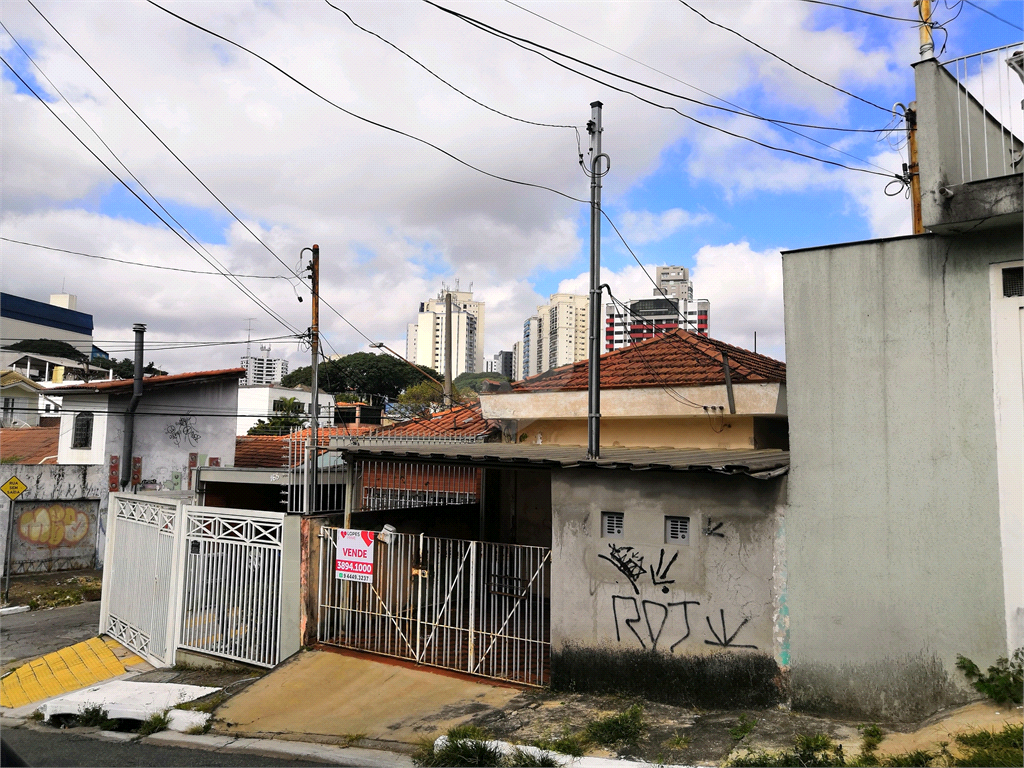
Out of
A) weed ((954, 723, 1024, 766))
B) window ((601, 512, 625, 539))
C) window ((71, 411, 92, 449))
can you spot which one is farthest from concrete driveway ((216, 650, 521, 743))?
window ((71, 411, 92, 449))

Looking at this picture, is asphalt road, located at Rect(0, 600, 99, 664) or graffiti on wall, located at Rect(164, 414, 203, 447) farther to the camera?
graffiti on wall, located at Rect(164, 414, 203, 447)

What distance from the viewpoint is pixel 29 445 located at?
2336 centimetres

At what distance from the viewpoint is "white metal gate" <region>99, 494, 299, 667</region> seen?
9.40 metres

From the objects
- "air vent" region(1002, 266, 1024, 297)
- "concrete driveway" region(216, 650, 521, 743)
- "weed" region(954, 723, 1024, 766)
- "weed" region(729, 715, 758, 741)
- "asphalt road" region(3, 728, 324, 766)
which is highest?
"air vent" region(1002, 266, 1024, 297)

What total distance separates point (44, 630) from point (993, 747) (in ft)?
46.4

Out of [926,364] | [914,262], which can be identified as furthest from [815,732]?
[914,262]

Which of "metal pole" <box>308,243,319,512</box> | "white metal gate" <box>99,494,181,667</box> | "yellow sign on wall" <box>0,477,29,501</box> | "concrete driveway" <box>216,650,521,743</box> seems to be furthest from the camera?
"yellow sign on wall" <box>0,477,29,501</box>

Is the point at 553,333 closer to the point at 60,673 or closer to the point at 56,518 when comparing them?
the point at 56,518

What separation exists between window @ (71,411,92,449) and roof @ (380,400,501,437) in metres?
8.32

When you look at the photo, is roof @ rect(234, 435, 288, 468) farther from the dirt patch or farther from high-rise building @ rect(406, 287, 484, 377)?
high-rise building @ rect(406, 287, 484, 377)

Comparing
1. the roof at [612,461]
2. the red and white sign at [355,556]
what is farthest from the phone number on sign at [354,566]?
the roof at [612,461]

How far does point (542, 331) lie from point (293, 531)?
106 ft

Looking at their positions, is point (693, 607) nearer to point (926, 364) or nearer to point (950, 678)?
point (950, 678)

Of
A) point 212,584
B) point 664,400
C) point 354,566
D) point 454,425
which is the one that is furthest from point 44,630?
point 664,400
